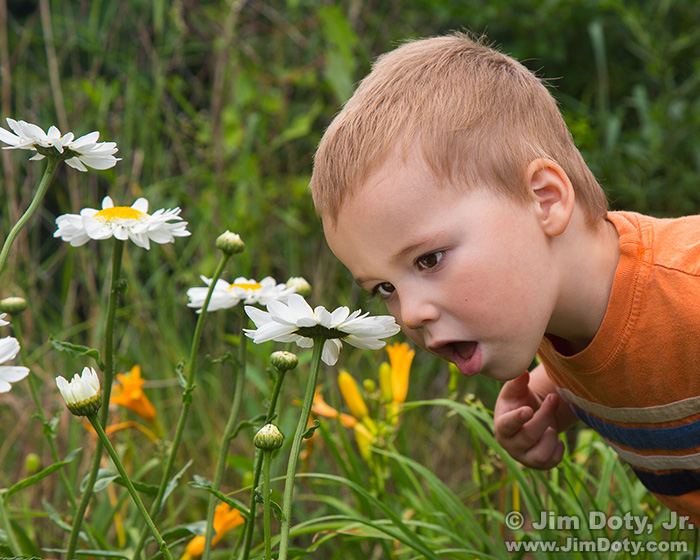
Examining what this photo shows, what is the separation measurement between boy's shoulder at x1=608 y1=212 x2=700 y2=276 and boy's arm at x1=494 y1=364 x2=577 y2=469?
25 centimetres

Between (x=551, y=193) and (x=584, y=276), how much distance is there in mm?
125

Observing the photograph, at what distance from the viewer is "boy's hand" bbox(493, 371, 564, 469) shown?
39.9 inches

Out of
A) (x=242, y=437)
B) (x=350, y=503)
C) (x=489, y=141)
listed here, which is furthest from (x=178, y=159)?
(x=489, y=141)

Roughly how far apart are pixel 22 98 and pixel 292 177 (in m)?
0.79

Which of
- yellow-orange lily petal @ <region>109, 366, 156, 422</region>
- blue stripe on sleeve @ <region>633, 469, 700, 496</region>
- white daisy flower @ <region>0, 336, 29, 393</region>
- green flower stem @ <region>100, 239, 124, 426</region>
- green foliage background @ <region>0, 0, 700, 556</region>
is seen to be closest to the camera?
white daisy flower @ <region>0, 336, 29, 393</region>

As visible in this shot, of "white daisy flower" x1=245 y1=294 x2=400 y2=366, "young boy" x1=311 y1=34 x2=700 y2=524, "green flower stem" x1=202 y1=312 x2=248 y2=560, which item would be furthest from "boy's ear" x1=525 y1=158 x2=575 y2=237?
Result: "green flower stem" x1=202 y1=312 x2=248 y2=560

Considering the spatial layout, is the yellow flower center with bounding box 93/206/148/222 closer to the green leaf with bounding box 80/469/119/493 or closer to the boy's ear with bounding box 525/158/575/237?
the green leaf with bounding box 80/469/119/493

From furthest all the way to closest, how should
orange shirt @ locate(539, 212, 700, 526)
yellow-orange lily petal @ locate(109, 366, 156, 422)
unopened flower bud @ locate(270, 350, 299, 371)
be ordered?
yellow-orange lily petal @ locate(109, 366, 156, 422) < orange shirt @ locate(539, 212, 700, 526) < unopened flower bud @ locate(270, 350, 299, 371)

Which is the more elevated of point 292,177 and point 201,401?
point 292,177

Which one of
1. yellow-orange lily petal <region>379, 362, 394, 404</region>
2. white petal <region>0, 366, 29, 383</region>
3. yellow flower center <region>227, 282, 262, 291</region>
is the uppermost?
white petal <region>0, 366, 29, 383</region>

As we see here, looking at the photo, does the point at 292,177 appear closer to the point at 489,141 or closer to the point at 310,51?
the point at 310,51

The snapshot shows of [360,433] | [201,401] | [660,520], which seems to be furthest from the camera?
[201,401]

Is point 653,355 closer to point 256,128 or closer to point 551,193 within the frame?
point 551,193

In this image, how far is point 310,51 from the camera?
233cm
